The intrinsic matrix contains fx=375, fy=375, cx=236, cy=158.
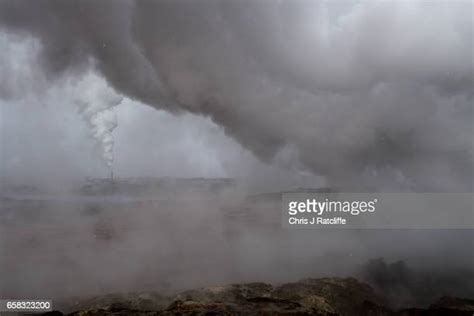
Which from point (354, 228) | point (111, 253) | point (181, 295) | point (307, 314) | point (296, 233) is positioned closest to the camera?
point (307, 314)

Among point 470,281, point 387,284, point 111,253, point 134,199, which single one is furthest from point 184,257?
point 470,281

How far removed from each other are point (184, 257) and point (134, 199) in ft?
126

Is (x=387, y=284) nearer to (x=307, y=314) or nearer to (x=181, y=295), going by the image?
(x=307, y=314)

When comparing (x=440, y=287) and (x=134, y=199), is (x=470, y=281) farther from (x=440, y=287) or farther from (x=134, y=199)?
(x=134, y=199)

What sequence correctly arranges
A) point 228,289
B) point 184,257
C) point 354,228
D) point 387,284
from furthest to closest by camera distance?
point 354,228 → point 387,284 → point 184,257 → point 228,289

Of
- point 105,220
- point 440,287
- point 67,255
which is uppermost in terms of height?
point 105,220

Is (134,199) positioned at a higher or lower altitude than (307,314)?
higher

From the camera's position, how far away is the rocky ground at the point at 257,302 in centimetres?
6669

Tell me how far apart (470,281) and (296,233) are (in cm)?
7295

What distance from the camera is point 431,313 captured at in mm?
91688

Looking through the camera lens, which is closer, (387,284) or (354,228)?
(387,284)

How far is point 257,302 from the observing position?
73750 millimetres

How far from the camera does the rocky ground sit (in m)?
66.7

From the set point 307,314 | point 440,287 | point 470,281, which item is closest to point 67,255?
point 307,314
